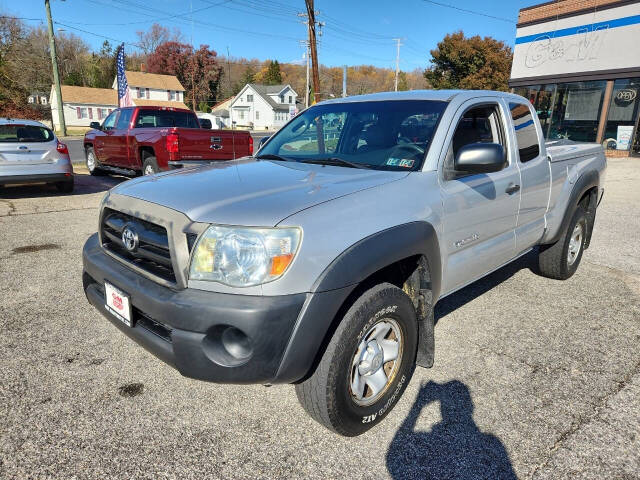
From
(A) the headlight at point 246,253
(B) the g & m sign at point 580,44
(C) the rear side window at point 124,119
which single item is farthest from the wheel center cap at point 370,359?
(B) the g & m sign at point 580,44

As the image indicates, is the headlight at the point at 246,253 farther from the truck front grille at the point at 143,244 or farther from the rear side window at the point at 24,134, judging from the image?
the rear side window at the point at 24,134

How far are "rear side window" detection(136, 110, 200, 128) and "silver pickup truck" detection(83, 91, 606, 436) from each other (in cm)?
769

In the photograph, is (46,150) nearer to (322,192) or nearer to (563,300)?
(322,192)

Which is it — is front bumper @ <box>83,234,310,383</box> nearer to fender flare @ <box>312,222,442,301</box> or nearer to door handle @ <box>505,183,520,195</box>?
fender flare @ <box>312,222,442,301</box>

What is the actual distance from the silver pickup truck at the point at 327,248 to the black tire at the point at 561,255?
117 cm

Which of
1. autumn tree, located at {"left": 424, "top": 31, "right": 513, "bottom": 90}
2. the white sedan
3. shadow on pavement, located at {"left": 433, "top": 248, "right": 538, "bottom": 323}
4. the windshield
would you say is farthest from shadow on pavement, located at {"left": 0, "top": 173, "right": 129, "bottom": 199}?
autumn tree, located at {"left": 424, "top": 31, "right": 513, "bottom": 90}

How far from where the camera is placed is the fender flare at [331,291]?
190cm

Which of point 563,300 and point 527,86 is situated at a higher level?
point 527,86

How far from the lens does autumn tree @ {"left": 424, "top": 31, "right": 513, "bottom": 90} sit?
38.2 metres

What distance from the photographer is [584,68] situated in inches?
707

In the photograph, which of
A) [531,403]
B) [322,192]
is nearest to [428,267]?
[322,192]

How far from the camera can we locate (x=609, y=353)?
10.4 ft

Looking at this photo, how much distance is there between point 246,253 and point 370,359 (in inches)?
35.7

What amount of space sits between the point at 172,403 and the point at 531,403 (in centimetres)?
212
